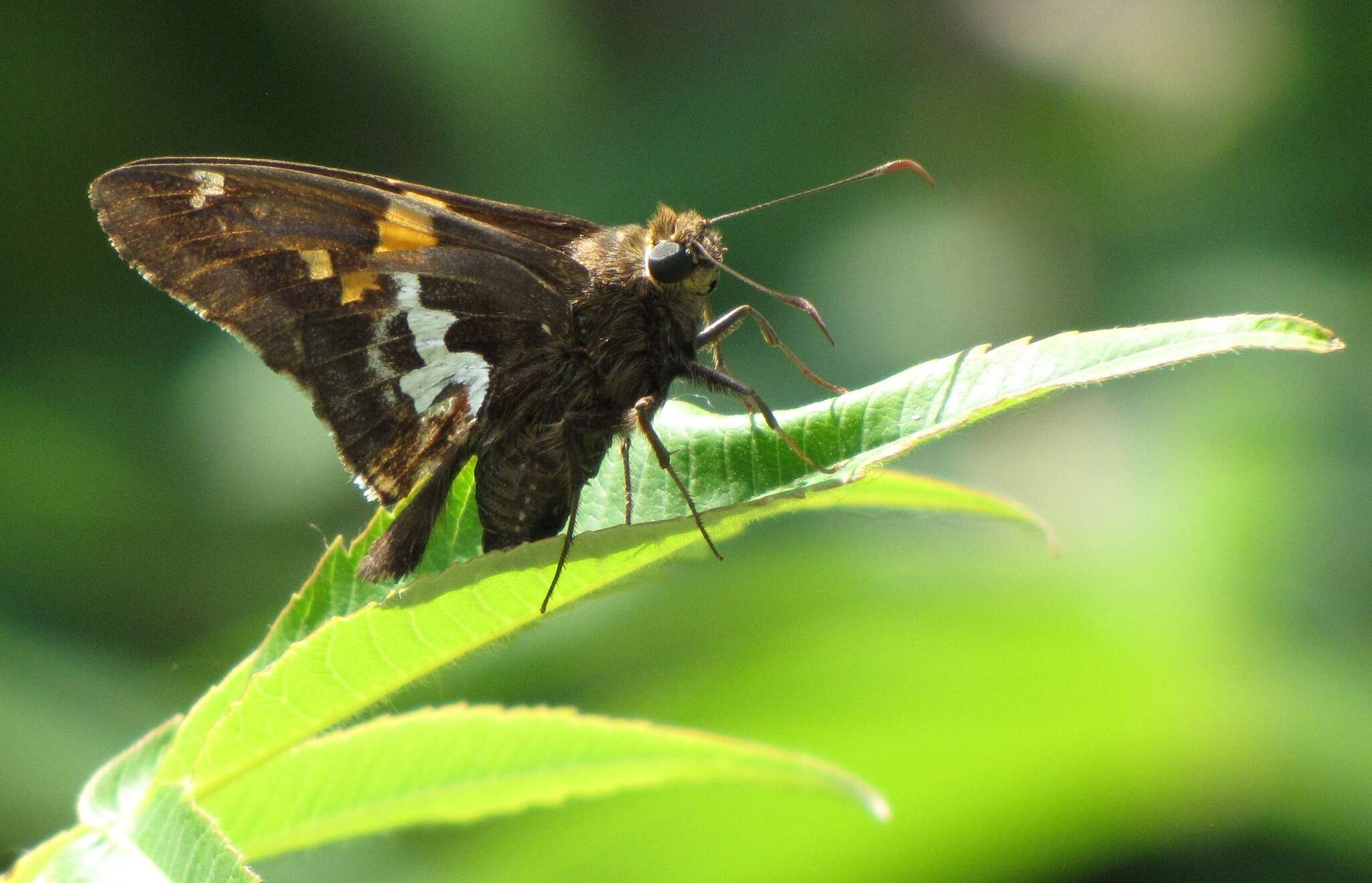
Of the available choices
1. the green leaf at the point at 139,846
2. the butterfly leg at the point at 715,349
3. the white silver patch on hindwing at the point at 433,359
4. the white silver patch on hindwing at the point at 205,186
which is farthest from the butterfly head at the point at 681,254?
the green leaf at the point at 139,846

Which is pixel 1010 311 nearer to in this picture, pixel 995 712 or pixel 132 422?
pixel 995 712

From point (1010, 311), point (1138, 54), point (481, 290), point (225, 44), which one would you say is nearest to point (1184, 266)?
point (1010, 311)

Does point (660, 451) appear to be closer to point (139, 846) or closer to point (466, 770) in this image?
point (466, 770)

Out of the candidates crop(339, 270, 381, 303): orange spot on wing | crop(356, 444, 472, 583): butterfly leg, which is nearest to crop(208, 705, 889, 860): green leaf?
crop(356, 444, 472, 583): butterfly leg

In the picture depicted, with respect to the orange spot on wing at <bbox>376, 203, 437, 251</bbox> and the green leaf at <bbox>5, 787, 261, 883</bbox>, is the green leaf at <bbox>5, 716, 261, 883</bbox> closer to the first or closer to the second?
the green leaf at <bbox>5, 787, 261, 883</bbox>

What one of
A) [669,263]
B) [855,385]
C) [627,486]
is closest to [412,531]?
[627,486]
